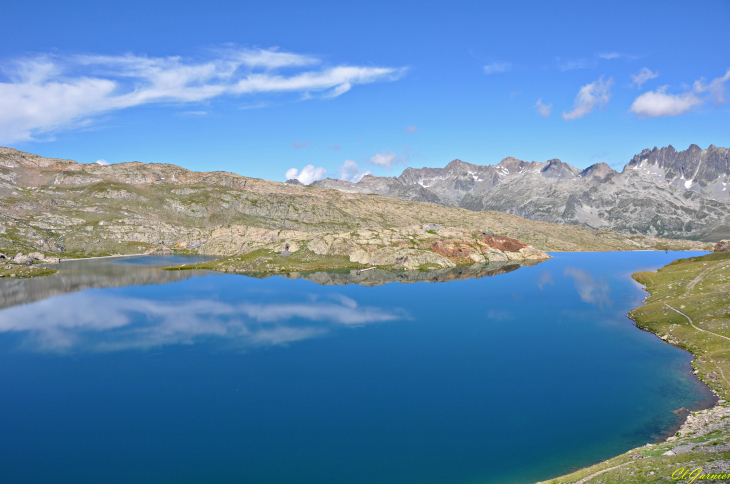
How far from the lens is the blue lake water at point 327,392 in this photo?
4338 centimetres

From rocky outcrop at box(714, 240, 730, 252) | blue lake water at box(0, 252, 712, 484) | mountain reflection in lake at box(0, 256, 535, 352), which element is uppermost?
rocky outcrop at box(714, 240, 730, 252)

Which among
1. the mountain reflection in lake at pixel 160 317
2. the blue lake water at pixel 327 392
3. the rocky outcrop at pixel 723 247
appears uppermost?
the rocky outcrop at pixel 723 247

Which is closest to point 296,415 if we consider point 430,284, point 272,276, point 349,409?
point 349,409

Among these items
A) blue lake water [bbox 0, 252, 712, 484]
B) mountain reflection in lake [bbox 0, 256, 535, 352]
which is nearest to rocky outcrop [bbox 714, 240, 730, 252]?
blue lake water [bbox 0, 252, 712, 484]

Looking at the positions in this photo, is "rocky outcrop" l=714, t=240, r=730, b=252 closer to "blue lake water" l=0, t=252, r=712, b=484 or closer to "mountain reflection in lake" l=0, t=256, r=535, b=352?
"blue lake water" l=0, t=252, r=712, b=484

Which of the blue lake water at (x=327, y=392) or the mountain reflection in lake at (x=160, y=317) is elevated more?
the mountain reflection in lake at (x=160, y=317)

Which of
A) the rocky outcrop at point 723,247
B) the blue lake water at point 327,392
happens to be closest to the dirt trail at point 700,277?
the blue lake water at point 327,392

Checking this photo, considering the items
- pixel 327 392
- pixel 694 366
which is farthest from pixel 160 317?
pixel 694 366

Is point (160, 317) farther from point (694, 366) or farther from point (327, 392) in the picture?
point (694, 366)

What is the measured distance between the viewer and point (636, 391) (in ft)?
196

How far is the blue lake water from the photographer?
4338cm

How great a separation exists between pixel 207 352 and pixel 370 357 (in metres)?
31.2

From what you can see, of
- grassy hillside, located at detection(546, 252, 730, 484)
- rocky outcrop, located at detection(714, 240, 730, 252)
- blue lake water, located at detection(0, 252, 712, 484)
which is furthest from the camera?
rocky outcrop, located at detection(714, 240, 730, 252)

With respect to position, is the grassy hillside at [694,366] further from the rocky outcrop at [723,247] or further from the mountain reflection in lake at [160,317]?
the mountain reflection in lake at [160,317]
